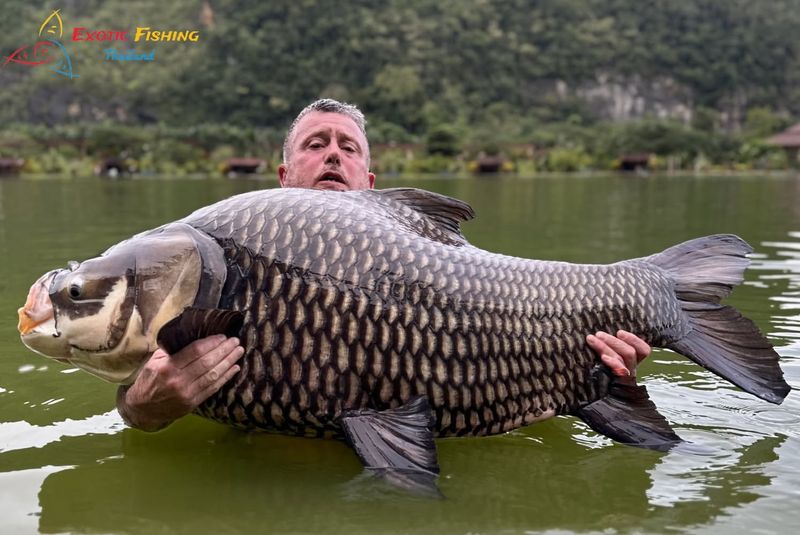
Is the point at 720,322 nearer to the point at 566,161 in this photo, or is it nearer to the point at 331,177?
the point at 331,177

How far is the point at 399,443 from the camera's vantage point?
258 cm

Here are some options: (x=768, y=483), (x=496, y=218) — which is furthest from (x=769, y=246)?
(x=768, y=483)

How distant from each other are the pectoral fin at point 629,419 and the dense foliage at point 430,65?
7659cm

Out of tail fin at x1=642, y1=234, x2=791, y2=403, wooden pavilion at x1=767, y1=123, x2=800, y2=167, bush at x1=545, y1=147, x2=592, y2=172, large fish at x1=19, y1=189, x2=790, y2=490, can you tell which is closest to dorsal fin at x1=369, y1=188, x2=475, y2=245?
large fish at x1=19, y1=189, x2=790, y2=490

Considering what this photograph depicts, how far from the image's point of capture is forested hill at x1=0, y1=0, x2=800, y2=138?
85250mm

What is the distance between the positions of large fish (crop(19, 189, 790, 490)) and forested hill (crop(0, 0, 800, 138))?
3171 inches

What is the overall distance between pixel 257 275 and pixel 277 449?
839mm

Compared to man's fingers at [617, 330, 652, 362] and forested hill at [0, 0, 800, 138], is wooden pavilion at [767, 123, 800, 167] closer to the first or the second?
forested hill at [0, 0, 800, 138]

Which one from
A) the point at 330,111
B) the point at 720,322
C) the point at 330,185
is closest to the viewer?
the point at 720,322

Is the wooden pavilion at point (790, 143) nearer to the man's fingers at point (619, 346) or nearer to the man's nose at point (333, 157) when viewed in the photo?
the man's nose at point (333, 157)

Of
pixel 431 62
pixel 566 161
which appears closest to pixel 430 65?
pixel 431 62

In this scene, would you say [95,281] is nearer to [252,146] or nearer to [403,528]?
[403,528]

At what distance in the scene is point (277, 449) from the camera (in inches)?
123

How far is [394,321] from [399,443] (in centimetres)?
39
